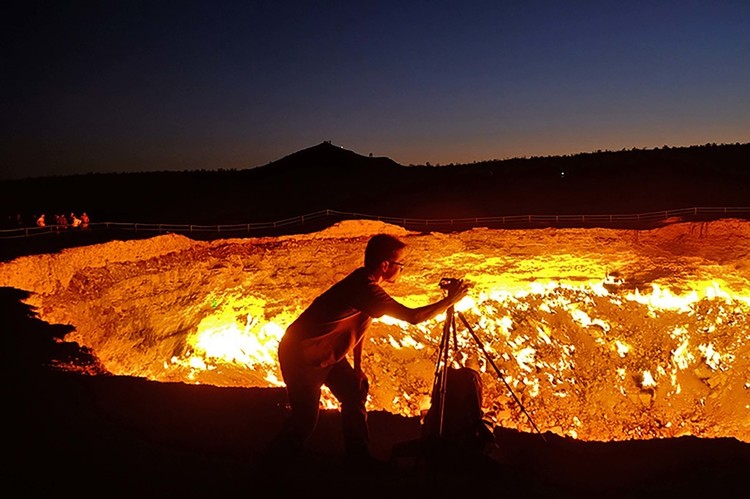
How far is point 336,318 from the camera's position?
15.6ft

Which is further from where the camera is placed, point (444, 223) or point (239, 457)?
point (444, 223)

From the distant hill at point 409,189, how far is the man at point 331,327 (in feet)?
61.7

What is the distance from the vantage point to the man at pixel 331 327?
15.3ft

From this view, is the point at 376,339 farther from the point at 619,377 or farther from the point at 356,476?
the point at 356,476

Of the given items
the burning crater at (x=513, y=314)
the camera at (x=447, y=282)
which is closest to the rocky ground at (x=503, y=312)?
the burning crater at (x=513, y=314)

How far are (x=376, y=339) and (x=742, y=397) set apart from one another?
10.7m

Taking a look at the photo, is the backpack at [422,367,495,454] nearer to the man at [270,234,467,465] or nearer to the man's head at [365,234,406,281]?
the man at [270,234,467,465]

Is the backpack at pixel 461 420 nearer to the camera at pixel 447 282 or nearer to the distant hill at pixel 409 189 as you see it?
the camera at pixel 447 282

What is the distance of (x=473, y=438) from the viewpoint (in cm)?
519

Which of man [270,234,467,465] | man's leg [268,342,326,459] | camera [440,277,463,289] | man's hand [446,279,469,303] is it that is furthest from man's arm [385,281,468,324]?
man's leg [268,342,326,459]

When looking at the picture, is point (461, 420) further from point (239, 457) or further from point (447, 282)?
point (239, 457)

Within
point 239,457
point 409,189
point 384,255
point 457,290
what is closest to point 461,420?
point 457,290

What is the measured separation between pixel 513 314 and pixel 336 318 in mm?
15270

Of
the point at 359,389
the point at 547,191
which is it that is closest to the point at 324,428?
the point at 359,389
